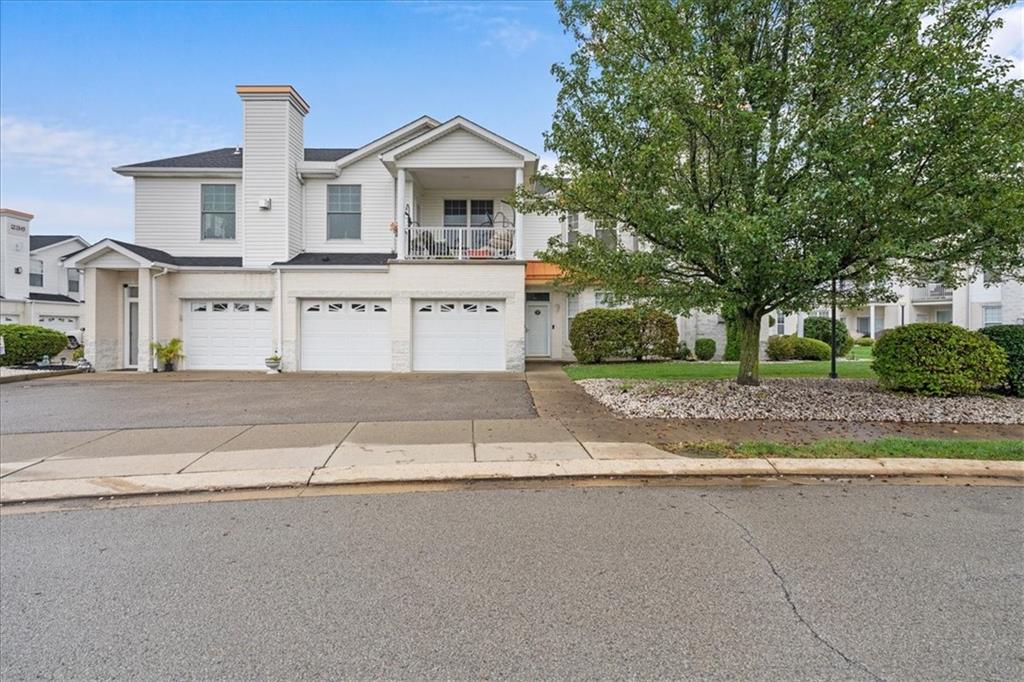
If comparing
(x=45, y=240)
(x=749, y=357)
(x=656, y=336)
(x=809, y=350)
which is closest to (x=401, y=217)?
(x=656, y=336)

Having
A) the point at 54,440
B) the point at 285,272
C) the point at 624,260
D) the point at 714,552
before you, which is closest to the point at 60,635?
the point at 714,552

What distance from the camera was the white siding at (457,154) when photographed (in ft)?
52.0

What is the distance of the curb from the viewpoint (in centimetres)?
539

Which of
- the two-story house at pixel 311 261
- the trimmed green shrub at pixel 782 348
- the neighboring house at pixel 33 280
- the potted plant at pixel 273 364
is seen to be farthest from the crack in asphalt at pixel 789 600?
the neighboring house at pixel 33 280

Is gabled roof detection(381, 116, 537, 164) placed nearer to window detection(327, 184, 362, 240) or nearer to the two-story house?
the two-story house

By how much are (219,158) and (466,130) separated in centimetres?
902

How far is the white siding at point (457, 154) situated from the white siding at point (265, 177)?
407cm

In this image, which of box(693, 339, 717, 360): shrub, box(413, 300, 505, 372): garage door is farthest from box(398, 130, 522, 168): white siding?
box(693, 339, 717, 360): shrub

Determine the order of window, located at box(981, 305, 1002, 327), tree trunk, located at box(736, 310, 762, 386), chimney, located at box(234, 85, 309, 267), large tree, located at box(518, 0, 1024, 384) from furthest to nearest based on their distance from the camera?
window, located at box(981, 305, 1002, 327) < chimney, located at box(234, 85, 309, 267) < tree trunk, located at box(736, 310, 762, 386) < large tree, located at box(518, 0, 1024, 384)

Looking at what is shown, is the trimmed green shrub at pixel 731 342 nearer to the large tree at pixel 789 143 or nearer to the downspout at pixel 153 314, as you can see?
the large tree at pixel 789 143

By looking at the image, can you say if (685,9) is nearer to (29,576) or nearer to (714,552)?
(714,552)

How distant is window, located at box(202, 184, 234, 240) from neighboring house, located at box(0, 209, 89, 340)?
49.4ft

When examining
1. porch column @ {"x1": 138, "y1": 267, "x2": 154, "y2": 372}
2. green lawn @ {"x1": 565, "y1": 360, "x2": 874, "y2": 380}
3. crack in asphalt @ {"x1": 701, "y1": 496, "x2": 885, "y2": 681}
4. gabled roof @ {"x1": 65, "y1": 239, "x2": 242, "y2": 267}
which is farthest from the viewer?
porch column @ {"x1": 138, "y1": 267, "x2": 154, "y2": 372}

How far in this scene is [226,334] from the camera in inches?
641
